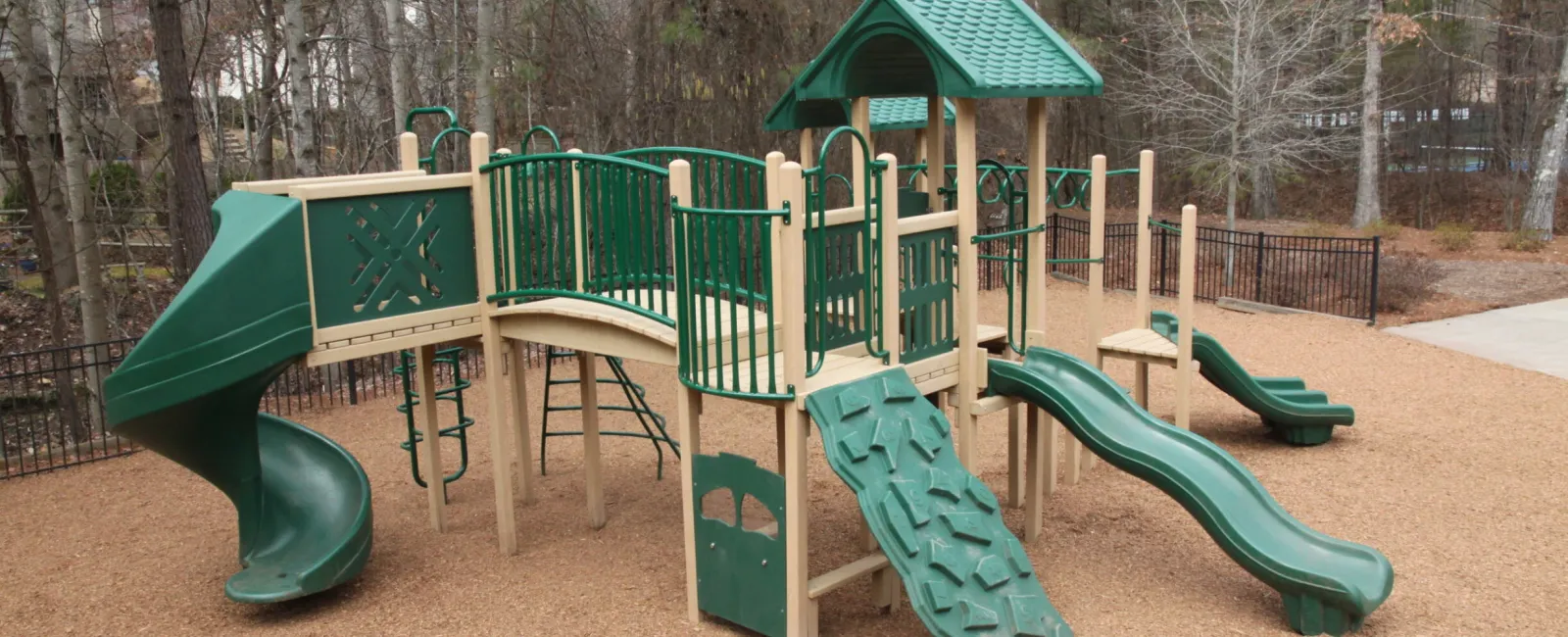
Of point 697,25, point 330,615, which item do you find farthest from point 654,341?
point 697,25

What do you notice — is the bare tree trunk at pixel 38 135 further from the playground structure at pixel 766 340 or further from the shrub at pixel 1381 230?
the shrub at pixel 1381 230

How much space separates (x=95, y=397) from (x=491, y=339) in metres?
6.80

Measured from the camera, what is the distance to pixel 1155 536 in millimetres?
7105

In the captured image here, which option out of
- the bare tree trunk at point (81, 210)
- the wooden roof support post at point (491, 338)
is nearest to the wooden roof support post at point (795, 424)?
the wooden roof support post at point (491, 338)

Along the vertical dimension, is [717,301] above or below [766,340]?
above

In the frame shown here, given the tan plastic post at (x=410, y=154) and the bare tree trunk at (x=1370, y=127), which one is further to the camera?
the bare tree trunk at (x=1370, y=127)

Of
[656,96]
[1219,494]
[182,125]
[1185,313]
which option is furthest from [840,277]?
[656,96]

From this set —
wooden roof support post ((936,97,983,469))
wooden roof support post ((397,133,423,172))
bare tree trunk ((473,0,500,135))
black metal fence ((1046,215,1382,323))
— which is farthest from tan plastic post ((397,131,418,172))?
black metal fence ((1046,215,1382,323))

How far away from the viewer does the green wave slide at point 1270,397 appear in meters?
8.66

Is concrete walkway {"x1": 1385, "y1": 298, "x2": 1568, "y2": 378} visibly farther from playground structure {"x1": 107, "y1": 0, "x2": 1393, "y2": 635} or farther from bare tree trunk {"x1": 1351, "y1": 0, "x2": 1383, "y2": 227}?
bare tree trunk {"x1": 1351, "y1": 0, "x2": 1383, "y2": 227}

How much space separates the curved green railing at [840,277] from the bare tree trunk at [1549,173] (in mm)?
18530

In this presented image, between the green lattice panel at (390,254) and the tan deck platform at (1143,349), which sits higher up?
the green lattice panel at (390,254)

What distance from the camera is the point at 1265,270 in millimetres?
15516

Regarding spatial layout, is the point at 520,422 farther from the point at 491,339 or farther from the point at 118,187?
the point at 118,187
